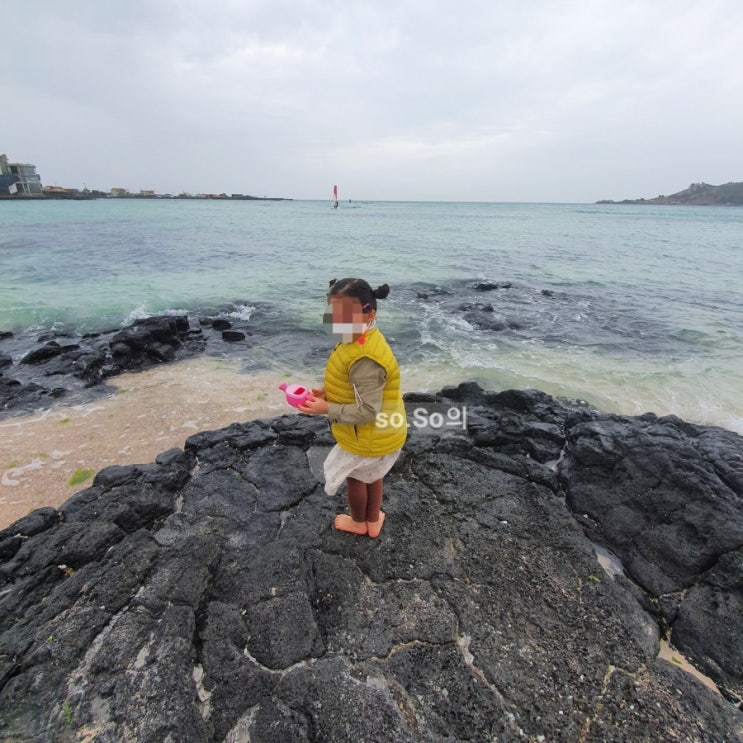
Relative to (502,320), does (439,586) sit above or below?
above

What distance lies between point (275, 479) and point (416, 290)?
14799mm

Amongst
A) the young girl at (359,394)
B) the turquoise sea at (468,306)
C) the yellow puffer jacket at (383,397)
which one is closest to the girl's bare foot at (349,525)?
the young girl at (359,394)

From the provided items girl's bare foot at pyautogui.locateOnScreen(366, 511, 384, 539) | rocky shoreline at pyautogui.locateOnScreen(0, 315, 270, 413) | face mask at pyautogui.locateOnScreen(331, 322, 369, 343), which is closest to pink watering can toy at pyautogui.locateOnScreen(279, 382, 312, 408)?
face mask at pyautogui.locateOnScreen(331, 322, 369, 343)

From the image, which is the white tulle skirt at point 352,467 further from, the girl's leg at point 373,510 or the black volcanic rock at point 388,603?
the black volcanic rock at point 388,603

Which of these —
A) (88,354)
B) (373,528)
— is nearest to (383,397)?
(373,528)

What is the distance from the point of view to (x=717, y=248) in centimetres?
3528

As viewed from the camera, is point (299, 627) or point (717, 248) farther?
point (717, 248)

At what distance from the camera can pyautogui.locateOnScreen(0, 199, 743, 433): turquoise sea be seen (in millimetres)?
9367

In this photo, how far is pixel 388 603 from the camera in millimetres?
3230

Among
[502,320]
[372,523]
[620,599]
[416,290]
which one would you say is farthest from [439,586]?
[416,290]

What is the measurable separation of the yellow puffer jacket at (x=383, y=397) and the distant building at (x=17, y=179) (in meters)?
123

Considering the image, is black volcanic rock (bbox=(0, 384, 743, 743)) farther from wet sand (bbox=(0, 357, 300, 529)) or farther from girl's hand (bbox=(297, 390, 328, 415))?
girl's hand (bbox=(297, 390, 328, 415))

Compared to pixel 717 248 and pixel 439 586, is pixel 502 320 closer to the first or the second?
A: pixel 439 586

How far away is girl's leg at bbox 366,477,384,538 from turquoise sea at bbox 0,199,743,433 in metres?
5.04
